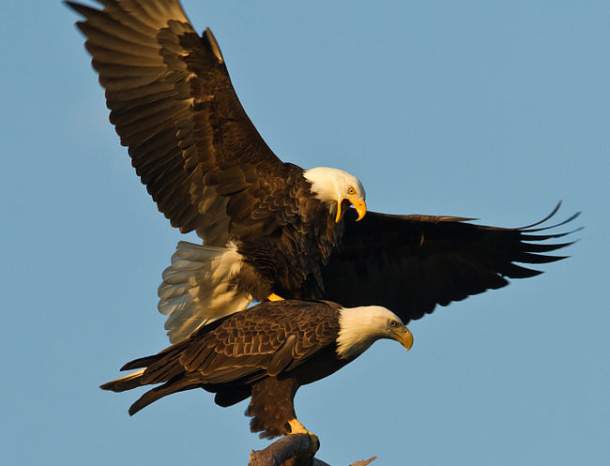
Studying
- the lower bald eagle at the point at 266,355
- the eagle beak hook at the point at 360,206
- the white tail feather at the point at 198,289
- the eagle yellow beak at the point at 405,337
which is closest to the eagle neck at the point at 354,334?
the lower bald eagle at the point at 266,355

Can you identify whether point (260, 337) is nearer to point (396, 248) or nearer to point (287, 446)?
point (287, 446)

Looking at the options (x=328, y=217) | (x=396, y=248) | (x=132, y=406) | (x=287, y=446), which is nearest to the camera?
(x=287, y=446)

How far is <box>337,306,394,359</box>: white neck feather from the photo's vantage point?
26.5 ft

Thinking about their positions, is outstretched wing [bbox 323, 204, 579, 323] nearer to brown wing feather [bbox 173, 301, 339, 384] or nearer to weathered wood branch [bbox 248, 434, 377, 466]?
brown wing feather [bbox 173, 301, 339, 384]

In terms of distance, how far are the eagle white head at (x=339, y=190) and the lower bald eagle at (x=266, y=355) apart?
0.73 m

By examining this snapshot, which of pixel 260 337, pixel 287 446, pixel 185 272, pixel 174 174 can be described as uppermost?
pixel 174 174

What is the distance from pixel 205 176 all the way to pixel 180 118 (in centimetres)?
40

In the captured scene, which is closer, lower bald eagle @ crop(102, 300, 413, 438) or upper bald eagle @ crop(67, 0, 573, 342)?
lower bald eagle @ crop(102, 300, 413, 438)

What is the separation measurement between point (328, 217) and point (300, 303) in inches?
29.0

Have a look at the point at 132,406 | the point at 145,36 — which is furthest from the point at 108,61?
the point at 132,406

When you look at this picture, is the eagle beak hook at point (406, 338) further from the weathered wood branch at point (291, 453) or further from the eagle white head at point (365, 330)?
the weathered wood branch at point (291, 453)

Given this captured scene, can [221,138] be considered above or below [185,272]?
above

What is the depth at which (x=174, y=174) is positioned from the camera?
9.03 m

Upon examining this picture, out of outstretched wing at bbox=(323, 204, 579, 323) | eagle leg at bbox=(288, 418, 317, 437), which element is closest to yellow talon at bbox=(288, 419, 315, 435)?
eagle leg at bbox=(288, 418, 317, 437)
